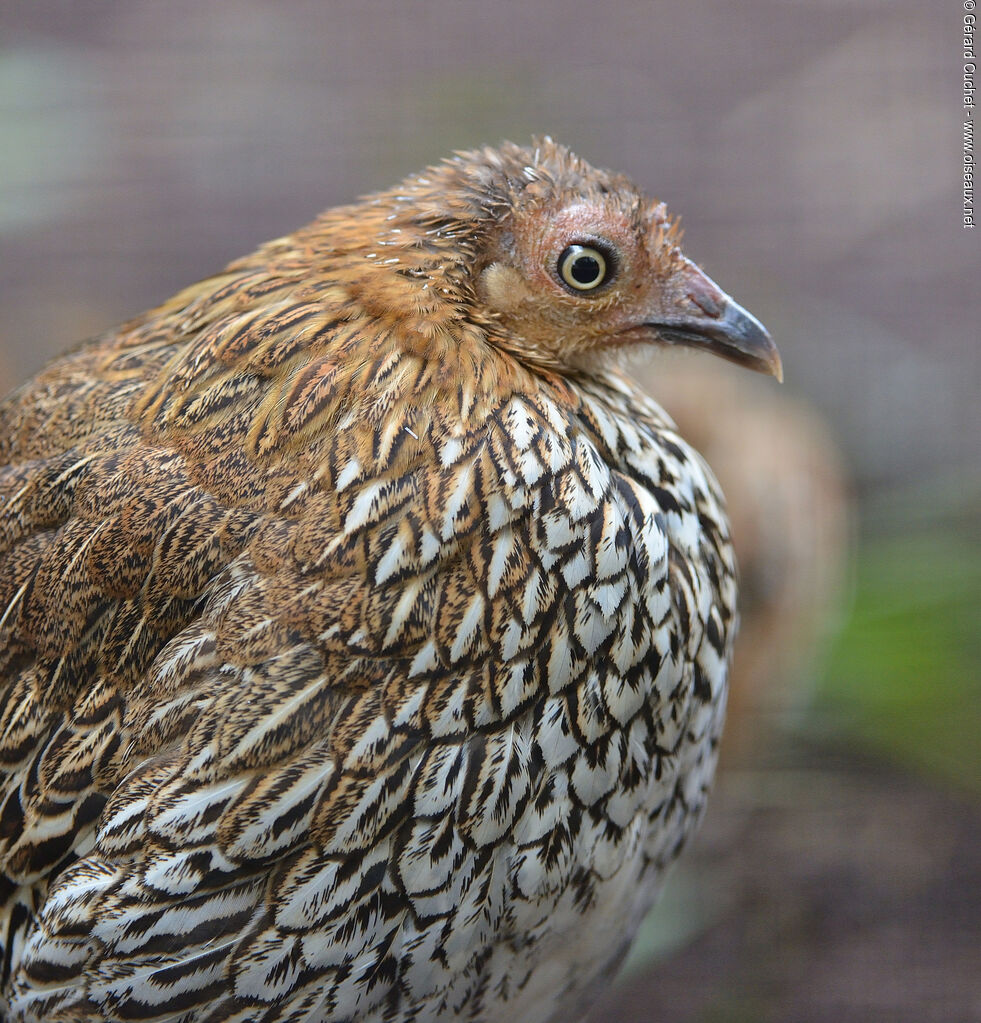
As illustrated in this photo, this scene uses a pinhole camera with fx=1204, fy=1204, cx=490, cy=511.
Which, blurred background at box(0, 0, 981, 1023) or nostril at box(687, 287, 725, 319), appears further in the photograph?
blurred background at box(0, 0, 981, 1023)

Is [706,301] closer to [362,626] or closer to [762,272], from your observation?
[362,626]

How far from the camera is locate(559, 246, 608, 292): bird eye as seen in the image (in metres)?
1.54

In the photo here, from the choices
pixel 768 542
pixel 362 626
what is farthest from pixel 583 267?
pixel 768 542

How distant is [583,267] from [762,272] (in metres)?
Answer: 2.85

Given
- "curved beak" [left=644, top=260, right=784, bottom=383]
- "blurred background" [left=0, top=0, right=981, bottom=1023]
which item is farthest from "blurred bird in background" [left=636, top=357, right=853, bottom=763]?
"curved beak" [left=644, top=260, right=784, bottom=383]

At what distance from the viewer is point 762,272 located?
13.9ft

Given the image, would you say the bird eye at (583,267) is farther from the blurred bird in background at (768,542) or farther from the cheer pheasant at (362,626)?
the blurred bird in background at (768,542)

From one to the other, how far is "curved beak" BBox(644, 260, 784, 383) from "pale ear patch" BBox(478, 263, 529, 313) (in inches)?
7.3

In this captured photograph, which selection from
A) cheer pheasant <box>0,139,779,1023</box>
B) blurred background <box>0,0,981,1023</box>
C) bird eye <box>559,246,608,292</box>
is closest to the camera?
cheer pheasant <box>0,139,779,1023</box>

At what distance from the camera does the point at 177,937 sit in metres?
1.43

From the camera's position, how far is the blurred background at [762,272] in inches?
119

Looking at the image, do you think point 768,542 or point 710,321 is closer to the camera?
point 710,321

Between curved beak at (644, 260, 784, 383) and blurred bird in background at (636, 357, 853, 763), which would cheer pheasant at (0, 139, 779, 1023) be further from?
blurred bird in background at (636, 357, 853, 763)

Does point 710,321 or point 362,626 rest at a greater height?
point 710,321
